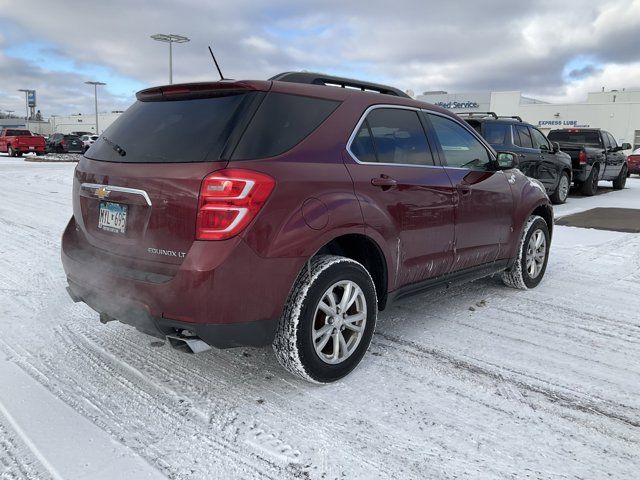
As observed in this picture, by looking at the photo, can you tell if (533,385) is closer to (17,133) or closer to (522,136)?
(522,136)

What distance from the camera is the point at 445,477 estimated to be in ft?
7.30

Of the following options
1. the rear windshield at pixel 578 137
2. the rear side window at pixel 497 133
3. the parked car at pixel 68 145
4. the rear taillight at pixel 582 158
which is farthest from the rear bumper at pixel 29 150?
the rear taillight at pixel 582 158

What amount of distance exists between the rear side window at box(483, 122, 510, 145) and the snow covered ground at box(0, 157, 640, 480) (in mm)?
5742

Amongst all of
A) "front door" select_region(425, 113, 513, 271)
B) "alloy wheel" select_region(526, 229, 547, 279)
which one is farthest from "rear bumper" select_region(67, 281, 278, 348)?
"alloy wheel" select_region(526, 229, 547, 279)

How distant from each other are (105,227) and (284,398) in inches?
55.0

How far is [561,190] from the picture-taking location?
11.2 metres

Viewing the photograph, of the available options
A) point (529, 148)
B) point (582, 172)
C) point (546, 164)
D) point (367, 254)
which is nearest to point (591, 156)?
point (582, 172)

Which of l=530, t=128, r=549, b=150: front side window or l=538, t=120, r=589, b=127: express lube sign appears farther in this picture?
l=538, t=120, r=589, b=127: express lube sign

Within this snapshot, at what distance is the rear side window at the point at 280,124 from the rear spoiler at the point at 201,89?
97mm

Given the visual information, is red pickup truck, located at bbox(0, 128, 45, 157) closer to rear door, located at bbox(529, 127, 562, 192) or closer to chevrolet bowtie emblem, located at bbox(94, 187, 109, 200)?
rear door, located at bbox(529, 127, 562, 192)

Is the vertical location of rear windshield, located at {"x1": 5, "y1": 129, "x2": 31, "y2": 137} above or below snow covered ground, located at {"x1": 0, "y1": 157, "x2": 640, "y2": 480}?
above

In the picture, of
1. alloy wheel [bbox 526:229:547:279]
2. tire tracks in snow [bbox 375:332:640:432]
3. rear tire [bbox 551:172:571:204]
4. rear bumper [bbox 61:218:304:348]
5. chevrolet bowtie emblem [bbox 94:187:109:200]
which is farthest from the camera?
rear tire [bbox 551:172:571:204]

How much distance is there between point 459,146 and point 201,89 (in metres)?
2.17

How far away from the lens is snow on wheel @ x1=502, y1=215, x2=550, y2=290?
4.87 metres
